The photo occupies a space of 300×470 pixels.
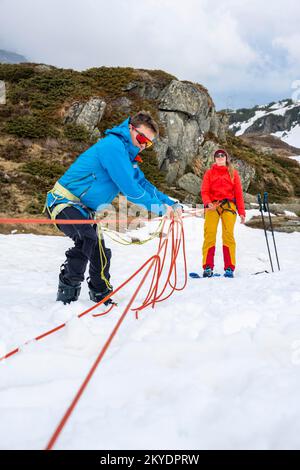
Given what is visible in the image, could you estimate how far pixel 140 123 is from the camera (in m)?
3.52

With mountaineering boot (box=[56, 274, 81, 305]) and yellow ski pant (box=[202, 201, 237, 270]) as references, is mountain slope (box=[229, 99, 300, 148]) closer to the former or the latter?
yellow ski pant (box=[202, 201, 237, 270])

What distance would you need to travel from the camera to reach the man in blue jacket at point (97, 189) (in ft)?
11.2

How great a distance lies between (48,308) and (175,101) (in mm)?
19192

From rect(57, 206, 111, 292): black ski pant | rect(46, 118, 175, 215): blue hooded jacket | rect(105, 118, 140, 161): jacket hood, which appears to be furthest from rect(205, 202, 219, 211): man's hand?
rect(105, 118, 140, 161): jacket hood

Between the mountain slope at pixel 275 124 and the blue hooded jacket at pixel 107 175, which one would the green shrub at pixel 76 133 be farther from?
the mountain slope at pixel 275 124

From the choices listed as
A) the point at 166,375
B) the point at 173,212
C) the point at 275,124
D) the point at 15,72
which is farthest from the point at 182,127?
the point at 275,124

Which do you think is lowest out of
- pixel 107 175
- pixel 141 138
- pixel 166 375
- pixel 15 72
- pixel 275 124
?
pixel 166 375

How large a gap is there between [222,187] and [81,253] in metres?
2.96

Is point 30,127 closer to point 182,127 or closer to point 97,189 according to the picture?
point 182,127

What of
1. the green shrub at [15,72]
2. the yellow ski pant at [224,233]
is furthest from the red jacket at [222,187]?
the green shrub at [15,72]

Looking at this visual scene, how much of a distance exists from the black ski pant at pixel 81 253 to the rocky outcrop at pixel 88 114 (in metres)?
14.9

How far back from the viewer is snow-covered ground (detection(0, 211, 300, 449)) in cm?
156

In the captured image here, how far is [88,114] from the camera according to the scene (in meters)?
18.0
